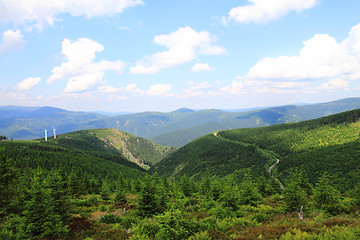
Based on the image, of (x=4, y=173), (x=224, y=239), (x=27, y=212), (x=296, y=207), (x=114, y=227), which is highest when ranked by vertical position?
(x=4, y=173)

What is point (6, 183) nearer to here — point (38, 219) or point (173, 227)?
point (38, 219)

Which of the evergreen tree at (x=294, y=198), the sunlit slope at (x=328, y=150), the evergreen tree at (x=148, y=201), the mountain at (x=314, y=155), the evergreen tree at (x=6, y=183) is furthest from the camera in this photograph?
the mountain at (x=314, y=155)

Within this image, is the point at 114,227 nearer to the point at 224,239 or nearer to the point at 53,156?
the point at 224,239

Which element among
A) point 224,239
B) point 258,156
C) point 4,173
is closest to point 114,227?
point 224,239

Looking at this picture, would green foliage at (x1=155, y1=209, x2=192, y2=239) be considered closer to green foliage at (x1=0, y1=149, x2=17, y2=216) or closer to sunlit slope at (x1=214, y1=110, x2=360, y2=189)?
green foliage at (x1=0, y1=149, x2=17, y2=216)

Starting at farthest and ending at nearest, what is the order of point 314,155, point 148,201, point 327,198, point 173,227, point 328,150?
point 314,155 < point 328,150 < point 148,201 < point 327,198 < point 173,227

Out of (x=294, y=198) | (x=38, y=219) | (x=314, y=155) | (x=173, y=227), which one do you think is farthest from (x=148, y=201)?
(x=314, y=155)

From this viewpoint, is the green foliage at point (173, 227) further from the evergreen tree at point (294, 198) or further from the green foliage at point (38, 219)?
the evergreen tree at point (294, 198)

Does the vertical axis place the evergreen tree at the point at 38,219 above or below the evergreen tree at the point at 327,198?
above

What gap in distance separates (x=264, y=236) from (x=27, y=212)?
78.1 ft

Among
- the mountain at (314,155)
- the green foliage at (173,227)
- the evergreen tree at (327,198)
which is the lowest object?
the mountain at (314,155)

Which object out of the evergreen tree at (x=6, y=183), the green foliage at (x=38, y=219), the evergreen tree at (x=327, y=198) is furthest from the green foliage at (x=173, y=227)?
the evergreen tree at (x=6, y=183)

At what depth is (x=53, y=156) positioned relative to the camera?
142625mm

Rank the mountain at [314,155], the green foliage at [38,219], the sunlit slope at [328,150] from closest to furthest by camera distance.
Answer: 1. the green foliage at [38,219]
2. the sunlit slope at [328,150]
3. the mountain at [314,155]
